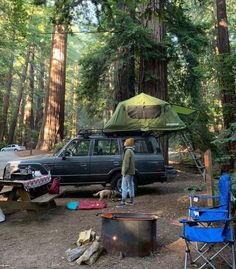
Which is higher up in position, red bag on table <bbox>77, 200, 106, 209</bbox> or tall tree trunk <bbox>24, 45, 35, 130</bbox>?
tall tree trunk <bbox>24, 45, 35, 130</bbox>

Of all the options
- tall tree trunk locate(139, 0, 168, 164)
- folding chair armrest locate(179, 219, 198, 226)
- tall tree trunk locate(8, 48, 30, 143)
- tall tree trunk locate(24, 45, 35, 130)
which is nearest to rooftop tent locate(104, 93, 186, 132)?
tall tree trunk locate(139, 0, 168, 164)

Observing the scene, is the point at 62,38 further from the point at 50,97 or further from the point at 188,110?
the point at 188,110

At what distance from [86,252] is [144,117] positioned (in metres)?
5.94

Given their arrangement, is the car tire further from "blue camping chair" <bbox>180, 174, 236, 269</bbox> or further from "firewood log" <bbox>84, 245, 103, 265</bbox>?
"firewood log" <bbox>84, 245, 103, 265</bbox>

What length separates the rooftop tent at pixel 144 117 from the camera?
11.1 meters

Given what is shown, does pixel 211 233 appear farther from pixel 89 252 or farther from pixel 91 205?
pixel 91 205

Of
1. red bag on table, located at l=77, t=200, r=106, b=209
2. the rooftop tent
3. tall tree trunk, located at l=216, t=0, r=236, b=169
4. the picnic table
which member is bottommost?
red bag on table, located at l=77, t=200, r=106, b=209

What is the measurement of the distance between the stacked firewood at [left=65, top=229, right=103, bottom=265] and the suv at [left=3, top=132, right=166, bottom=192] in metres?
5.25

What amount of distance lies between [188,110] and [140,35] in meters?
3.87

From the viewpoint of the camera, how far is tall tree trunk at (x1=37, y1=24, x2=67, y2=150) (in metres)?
21.7

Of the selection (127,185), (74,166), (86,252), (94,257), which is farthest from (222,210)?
(74,166)

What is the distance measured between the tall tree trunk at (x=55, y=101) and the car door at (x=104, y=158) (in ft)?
32.5

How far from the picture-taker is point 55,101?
22.1 meters

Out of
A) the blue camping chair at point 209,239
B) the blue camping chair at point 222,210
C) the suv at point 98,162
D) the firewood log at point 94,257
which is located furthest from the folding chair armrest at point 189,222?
the suv at point 98,162
